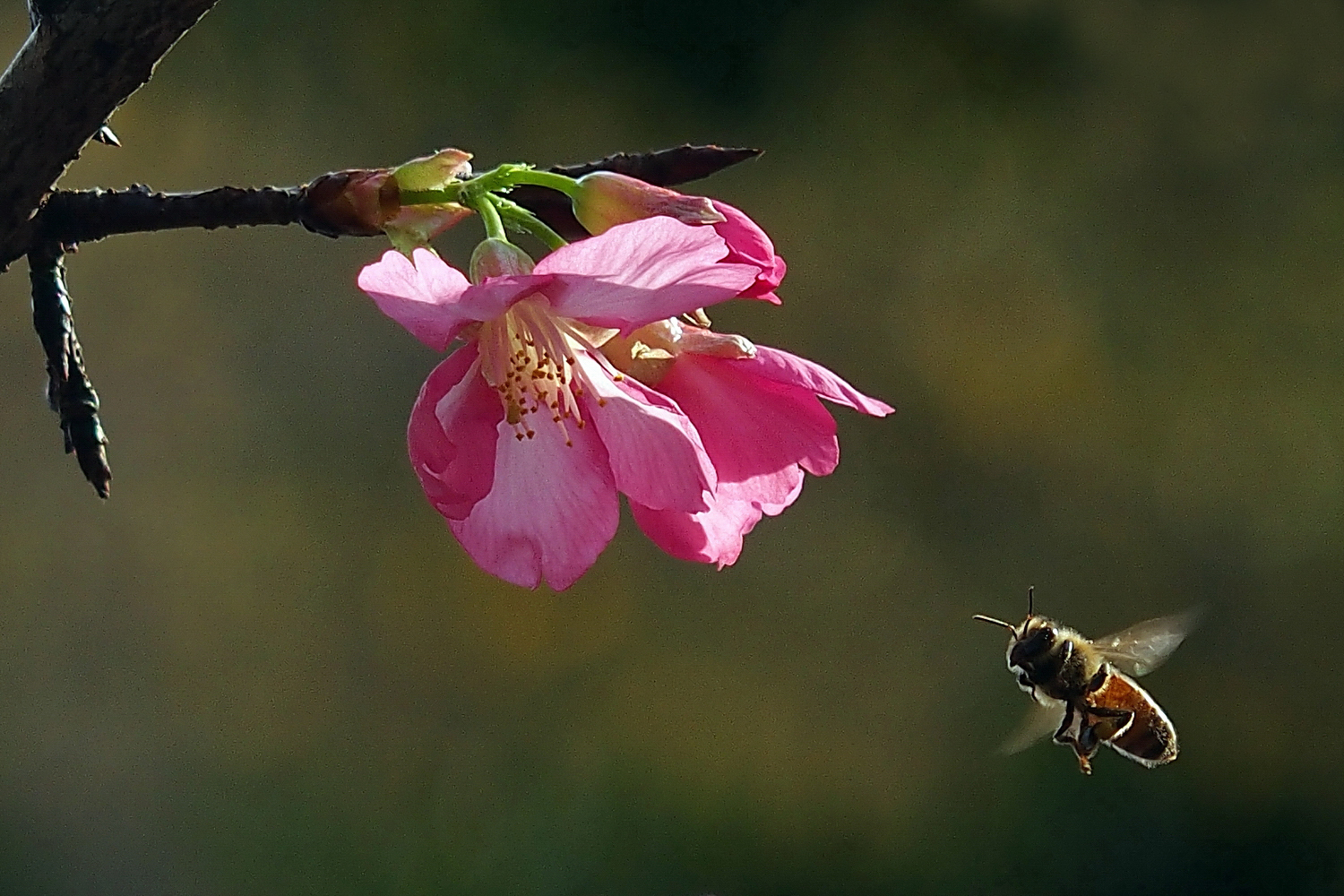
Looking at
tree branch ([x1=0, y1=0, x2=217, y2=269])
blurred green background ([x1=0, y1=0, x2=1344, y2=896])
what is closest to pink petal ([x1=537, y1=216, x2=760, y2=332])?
tree branch ([x1=0, y1=0, x2=217, y2=269])

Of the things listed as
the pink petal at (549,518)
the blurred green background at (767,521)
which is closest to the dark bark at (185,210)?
the pink petal at (549,518)

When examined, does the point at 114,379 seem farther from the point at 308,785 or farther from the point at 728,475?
the point at 728,475

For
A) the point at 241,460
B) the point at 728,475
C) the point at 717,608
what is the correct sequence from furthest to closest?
the point at 717,608, the point at 241,460, the point at 728,475

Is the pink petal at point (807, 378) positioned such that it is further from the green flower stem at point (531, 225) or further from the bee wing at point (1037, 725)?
the bee wing at point (1037, 725)

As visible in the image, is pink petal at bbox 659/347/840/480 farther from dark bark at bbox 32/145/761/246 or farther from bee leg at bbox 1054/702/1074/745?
bee leg at bbox 1054/702/1074/745

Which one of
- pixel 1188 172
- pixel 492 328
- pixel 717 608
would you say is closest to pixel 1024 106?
pixel 1188 172

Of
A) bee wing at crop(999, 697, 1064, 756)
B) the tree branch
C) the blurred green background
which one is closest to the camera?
the tree branch

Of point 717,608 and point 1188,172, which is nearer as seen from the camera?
point 717,608

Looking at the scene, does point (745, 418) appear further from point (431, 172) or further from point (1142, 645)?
point (1142, 645)
